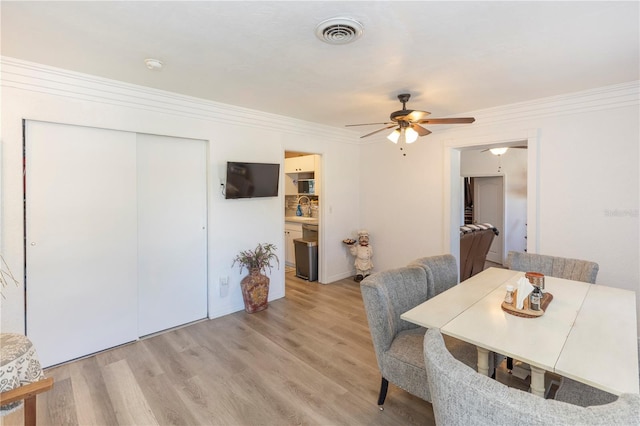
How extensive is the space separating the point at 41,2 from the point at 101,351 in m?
2.74

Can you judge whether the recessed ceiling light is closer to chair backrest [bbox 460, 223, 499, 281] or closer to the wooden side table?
the wooden side table

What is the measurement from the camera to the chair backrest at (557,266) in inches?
96.7

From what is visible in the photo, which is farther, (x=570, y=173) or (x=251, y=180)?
(x=251, y=180)

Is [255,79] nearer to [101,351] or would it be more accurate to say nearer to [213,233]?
[213,233]

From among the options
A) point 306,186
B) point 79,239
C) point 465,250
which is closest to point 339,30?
point 79,239

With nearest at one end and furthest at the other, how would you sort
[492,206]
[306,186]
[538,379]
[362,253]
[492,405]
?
[492,405] → [538,379] → [362,253] → [306,186] → [492,206]

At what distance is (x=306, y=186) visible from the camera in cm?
614

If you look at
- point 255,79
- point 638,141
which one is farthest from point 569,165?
point 255,79

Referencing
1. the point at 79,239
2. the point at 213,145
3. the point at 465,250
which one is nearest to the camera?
the point at 79,239

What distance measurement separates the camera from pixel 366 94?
3.13m

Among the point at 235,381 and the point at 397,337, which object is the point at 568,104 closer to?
the point at 397,337

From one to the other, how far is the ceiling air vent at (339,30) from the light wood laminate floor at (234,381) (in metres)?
2.46

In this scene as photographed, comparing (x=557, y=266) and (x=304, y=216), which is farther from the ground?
(x=304, y=216)

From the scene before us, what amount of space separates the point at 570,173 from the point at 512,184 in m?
3.28
